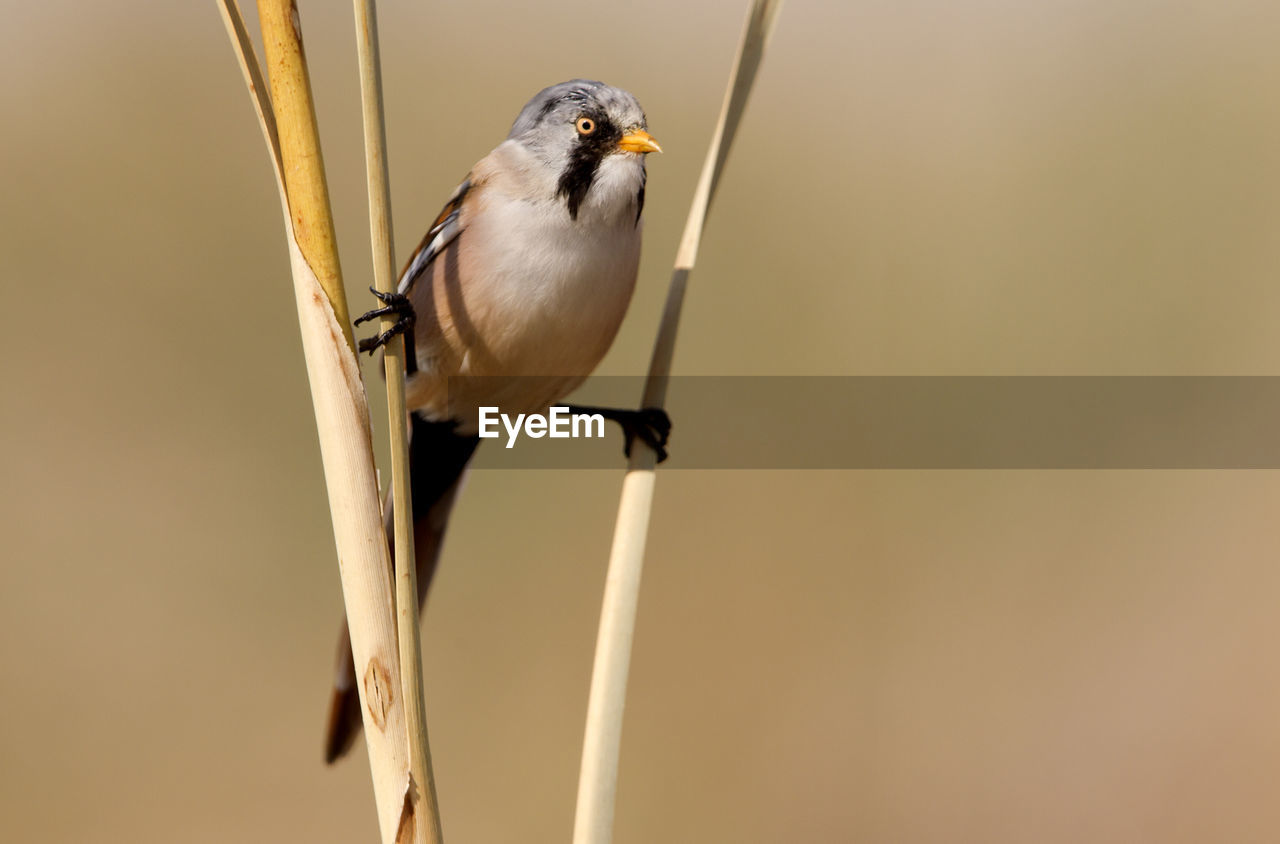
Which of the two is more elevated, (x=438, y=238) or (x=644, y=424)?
(x=438, y=238)

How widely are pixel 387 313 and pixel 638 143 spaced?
87 centimetres

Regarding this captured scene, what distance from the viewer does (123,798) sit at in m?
4.90

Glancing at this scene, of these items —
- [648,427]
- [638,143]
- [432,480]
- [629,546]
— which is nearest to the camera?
[629,546]

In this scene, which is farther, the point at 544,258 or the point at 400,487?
the point at 544,258

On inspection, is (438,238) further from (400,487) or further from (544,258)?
(400,487)

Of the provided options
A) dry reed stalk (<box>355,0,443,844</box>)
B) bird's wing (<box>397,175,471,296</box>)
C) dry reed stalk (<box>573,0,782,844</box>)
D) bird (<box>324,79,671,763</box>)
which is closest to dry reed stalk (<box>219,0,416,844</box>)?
dry reed stalk (<box>355,0,443,844</box>)

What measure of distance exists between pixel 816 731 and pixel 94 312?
4540 mm

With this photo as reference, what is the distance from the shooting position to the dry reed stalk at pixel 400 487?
1.03m

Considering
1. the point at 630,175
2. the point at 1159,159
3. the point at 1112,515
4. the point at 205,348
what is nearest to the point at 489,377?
the point at 630,175

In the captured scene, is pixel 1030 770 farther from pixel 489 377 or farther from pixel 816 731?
pixel 489 377

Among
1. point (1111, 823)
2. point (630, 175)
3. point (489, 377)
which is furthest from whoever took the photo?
point (1111, 823)

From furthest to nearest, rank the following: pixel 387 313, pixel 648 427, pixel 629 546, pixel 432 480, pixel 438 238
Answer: pixel 432 480 → pixel 438 238 → pixel 648 427 → pixel 387 313 → pixel 629 546

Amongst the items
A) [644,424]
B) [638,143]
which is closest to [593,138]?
[638,143]

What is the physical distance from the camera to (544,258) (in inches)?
82.3
